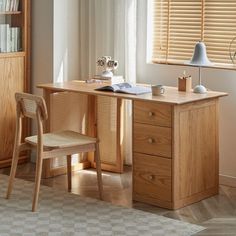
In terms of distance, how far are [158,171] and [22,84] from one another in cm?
164

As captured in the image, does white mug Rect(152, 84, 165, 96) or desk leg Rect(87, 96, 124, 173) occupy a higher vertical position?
white mug Rect(152, 84, 165, 96)

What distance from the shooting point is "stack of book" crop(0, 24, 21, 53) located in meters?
5.68

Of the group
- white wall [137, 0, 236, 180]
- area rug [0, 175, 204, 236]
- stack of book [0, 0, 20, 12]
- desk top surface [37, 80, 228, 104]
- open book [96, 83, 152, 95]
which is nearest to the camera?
area rug [0, 175, 204, 236]

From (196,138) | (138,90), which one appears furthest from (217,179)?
(138,90)

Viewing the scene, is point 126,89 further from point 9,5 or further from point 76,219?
point 9,5

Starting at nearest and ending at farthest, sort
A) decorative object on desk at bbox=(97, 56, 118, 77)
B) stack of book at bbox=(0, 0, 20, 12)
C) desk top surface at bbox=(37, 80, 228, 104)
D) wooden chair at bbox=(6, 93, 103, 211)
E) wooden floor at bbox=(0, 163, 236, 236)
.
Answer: wooden floor at bbox=(0, 163, 236, 236) → wooden chair at bbox=(6, 93, 103, 211) → desk top surface at bbox=(37, 80, 228, 104) → decorative object on desk at bbox=(97, 56, 118, 77) → stack of book at bbox=(0, 0, 20, 12)

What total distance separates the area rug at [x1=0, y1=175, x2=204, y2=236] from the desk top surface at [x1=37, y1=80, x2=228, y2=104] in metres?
0.72

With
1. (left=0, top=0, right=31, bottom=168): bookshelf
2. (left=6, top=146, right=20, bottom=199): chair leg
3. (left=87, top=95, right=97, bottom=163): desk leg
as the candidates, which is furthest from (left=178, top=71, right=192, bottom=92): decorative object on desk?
(left=0, top=0, right=31, bottom=168): bookshelf

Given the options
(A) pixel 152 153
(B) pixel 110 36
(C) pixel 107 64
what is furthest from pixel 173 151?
(B) pixel 110 36

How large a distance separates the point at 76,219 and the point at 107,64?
59.3 inches

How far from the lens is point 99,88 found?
5.12 m

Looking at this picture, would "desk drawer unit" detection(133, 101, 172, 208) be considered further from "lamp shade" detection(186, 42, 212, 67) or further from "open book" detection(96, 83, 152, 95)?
"lamp shade" detection(186, 42, 212, 67)

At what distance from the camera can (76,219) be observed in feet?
14.6

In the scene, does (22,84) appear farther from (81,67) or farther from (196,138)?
(196,138)
